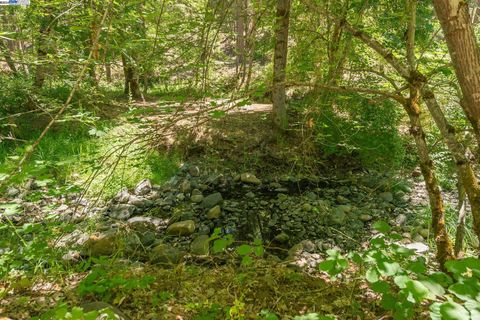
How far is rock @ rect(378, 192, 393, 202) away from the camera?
4602 millimetres

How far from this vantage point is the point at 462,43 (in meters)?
1.27

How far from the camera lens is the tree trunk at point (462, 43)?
1.25 metres

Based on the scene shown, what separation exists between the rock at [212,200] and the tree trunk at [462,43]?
3546 millimetres

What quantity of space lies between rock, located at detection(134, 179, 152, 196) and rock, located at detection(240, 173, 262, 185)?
1.47 metres

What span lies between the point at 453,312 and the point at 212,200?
12.5ft

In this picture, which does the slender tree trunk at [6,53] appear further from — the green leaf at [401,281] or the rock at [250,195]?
the rock at [250,195]

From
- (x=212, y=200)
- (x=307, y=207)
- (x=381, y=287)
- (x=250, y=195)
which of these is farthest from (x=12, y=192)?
(x=381, y=287)

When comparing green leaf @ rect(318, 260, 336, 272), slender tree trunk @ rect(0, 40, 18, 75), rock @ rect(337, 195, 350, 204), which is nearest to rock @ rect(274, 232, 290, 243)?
rock @ rect(337, 195, 350, 204)

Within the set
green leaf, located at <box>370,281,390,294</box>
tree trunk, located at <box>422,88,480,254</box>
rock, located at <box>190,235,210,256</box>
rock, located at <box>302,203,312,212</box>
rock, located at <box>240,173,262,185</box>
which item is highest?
tree trunk, located at <box>422,88,480,254</box>

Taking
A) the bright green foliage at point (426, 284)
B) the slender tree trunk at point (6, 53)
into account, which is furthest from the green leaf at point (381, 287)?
the slender tree trunk at point (6, 53)

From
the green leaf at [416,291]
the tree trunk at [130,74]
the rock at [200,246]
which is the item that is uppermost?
the tree trunk at [130,74]

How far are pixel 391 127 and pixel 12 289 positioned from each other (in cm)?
517

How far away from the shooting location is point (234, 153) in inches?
219

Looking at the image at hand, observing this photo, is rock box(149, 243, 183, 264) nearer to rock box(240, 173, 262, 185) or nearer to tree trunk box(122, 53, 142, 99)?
tree trunk box(122, 53, 142, 99)
